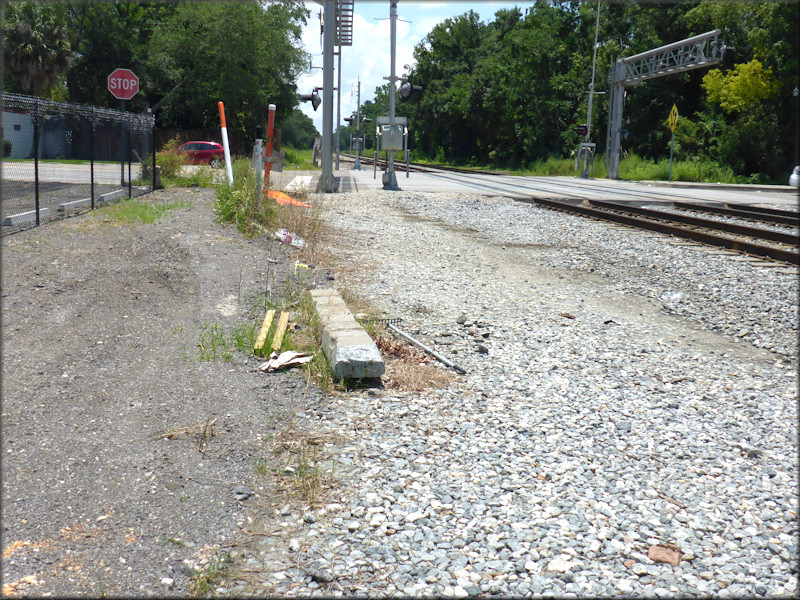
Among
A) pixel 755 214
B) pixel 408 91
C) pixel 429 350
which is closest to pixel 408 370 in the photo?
pixel 429 350

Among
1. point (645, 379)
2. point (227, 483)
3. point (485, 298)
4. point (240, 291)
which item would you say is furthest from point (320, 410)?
point (485, 298)

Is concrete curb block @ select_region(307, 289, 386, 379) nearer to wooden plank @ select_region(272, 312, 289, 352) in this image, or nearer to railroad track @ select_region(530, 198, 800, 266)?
wooden plank @ select_region(272, 312, 289, 352)

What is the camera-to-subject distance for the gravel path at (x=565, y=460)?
109 inches

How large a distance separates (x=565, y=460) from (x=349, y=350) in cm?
165

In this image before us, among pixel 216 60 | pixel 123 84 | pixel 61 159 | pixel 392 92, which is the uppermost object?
pixel 216 60

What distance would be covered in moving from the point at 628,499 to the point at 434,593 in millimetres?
1170

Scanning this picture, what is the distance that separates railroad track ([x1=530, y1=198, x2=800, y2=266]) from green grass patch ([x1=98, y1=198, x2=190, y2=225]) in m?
8.90

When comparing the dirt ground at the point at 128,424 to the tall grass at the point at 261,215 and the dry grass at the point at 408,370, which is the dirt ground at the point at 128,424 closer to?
the dry grass at the point at 408,370

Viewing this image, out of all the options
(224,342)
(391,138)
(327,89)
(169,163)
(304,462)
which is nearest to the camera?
(304,462)

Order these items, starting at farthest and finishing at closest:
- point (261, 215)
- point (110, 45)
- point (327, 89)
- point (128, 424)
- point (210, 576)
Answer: point (110, 45) → point (327, 89) → point (261, 215) → point (128, 424) → point (210, 576)

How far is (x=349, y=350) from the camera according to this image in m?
4.74

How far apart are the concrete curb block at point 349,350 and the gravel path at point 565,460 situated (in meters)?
0.24

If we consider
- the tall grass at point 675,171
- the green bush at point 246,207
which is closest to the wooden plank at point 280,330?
the green bush at point 246,207

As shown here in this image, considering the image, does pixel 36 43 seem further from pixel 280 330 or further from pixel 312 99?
pixel 280 330
